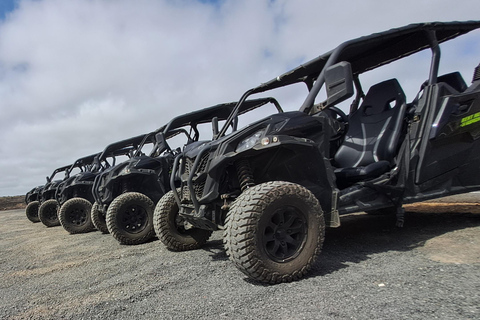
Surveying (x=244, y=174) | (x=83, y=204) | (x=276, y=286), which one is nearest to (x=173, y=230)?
(x=244, y=174)

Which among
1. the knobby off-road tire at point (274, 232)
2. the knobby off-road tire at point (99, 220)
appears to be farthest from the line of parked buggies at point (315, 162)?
the knobby off-road tire at point (99, 220)

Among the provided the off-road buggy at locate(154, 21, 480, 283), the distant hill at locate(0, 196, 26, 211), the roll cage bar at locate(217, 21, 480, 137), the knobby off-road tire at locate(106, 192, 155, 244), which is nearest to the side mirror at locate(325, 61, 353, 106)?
the off-road buggy at locate(154, 21, 480, 283)

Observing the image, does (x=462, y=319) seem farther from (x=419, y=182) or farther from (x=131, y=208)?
(x=131, y=208)

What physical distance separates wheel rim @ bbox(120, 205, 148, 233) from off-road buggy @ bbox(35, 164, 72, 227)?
6804mm

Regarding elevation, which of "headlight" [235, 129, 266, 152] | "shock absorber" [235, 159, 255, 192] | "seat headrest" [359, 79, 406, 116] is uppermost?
"seat headrest" [359, 79, 406, 116]

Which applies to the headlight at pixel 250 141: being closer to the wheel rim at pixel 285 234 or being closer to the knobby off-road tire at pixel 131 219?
the wheel rim at pixel 285 234

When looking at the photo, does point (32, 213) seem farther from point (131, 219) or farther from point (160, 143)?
point (160, 143)

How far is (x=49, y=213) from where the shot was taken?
11.5 m

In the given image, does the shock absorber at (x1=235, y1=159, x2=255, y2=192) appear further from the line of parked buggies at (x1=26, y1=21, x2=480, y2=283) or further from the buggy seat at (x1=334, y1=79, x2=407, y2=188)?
the buggy seat at (x1=334, y1=79, x2=407, y2=188)

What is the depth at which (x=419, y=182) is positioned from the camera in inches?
160

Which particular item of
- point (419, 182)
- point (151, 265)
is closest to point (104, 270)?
point (151, 265)

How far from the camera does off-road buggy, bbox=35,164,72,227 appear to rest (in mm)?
11344

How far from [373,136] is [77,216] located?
7533 millimetres

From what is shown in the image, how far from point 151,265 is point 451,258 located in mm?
2986
